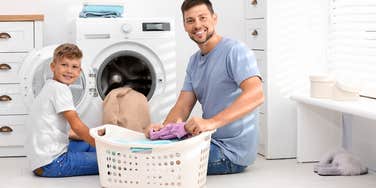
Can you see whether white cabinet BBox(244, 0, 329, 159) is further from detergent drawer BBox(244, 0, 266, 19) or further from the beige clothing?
the beige clothing

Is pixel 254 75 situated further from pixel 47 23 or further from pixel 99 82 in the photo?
pixel 47 23

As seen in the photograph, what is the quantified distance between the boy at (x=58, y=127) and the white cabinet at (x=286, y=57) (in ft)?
3.82

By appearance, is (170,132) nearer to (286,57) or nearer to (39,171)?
(39,171)

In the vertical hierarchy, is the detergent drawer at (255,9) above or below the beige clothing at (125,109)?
above

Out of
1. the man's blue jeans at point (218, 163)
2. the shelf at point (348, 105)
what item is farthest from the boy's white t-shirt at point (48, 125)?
the shelf at point (348, 105)

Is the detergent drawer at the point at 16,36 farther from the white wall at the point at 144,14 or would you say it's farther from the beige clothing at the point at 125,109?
the beige clothing at the point at 125,109

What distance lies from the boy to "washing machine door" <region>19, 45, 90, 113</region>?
0.36 metres

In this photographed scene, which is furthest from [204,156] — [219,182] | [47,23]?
[47,23]

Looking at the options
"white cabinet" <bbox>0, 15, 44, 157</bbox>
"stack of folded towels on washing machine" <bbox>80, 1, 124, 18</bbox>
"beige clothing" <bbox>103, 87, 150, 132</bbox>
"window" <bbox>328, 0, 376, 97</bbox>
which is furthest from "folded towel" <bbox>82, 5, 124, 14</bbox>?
"window" <bbox>328, 0, 376, 97</bbox>

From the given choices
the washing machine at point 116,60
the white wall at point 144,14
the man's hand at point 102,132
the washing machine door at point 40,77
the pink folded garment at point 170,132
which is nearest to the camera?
the pink folded garment at point 170,132

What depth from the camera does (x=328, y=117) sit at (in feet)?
12.2

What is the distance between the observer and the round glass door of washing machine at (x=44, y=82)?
3.73 metres

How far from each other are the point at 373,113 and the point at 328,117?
83 centimetres

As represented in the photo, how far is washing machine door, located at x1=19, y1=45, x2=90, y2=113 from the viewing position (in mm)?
3639
